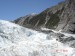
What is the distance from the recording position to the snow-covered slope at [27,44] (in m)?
19.4

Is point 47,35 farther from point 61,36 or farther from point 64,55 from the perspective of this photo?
point 64,55

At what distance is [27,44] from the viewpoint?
66.3ft

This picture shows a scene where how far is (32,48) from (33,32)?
297cm

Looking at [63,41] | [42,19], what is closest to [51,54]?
[63,41]

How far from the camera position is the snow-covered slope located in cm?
1942

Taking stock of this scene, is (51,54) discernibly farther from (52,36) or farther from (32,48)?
(52,36)

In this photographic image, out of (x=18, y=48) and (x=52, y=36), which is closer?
(x=18, y=48)

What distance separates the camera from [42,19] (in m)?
75.1

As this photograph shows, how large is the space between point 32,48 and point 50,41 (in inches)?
89.3

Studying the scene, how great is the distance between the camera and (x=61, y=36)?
22984 mm

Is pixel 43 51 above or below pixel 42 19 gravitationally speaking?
below

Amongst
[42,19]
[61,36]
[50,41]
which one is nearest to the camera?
[50,41]

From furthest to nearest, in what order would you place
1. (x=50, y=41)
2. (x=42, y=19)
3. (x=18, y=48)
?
1. (x=42, y=19)
2. (x=50, y=41)
3. (x=18, y=48)

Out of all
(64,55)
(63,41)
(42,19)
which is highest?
(42,19)
